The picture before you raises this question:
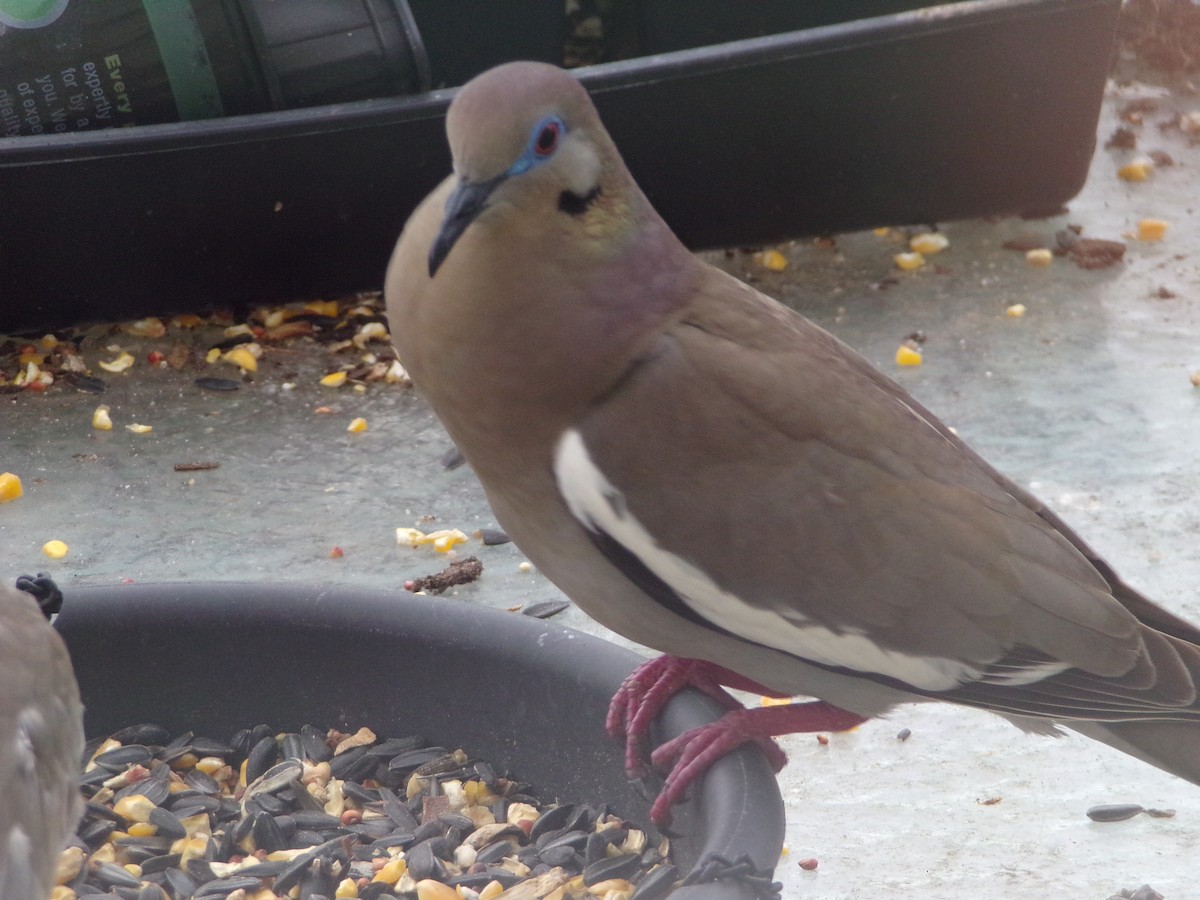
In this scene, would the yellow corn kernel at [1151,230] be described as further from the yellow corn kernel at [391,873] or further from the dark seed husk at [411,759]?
the yellow corn kernel at [391,873]

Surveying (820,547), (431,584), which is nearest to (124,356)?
(431,584)

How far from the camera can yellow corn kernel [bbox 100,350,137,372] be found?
308cm

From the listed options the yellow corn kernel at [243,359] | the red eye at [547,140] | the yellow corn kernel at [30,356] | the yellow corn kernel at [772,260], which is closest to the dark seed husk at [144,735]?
the red eye at [547,140]

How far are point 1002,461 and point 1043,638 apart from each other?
1.22 m

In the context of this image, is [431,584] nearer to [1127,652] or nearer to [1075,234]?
[1127,652]

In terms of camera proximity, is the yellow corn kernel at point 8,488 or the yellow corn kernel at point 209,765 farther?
the yellow corn kernel at point 8,488

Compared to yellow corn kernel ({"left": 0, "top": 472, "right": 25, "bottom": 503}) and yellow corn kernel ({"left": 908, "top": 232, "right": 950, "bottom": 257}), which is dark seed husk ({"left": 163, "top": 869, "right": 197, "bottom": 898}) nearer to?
yellow corn kernel ({"left": 0, "top": 472, "right": 25, "bottom": 503})

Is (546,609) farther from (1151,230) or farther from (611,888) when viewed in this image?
(1151,230)

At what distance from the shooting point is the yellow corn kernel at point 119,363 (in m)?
3.08

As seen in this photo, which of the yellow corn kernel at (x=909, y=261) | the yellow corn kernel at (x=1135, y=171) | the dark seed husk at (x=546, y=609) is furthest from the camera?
the yellow corn kernel at (x=1135, y=171)

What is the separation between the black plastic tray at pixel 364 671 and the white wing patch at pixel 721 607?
0.11 meters

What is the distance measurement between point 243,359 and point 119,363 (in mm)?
267

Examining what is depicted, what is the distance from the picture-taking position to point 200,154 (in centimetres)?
299

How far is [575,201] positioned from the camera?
1365 millimetres
